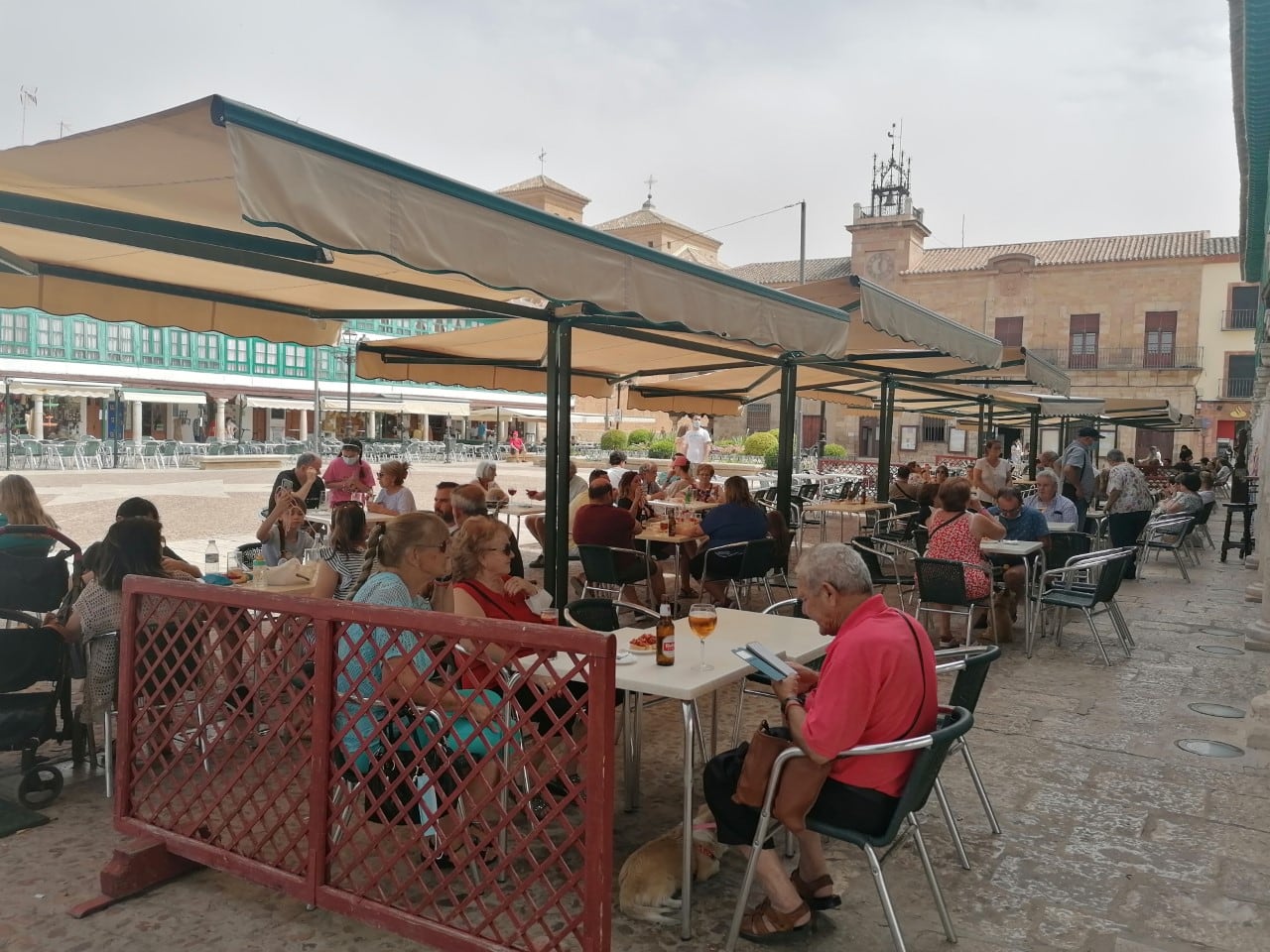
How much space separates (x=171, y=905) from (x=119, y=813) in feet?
1.39

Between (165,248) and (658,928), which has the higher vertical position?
(165,248)

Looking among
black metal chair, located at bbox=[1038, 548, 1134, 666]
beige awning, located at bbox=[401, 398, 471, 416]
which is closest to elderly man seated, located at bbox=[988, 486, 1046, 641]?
black metal chair, located at bbox=[1038, 548, 1134, 666]

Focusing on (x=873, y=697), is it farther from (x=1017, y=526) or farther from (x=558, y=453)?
(x=1017, y=526)

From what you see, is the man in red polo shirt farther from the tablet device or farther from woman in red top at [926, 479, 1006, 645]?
the tablet device

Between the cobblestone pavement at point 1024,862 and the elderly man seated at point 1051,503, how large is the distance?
113 inches

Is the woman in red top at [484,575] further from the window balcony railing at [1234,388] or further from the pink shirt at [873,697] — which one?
the window balcony railing at [1234,388]

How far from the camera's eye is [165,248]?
3219 millimetres

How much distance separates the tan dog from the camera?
2.75m

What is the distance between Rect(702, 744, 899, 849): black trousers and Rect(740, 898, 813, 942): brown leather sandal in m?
0.18

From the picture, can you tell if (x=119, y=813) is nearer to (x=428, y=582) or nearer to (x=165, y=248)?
(x=428, y=582)

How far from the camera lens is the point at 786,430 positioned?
27.0ft

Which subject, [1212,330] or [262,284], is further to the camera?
[1212,330]

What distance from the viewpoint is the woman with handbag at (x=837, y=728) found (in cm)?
245

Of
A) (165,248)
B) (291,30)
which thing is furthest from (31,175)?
(291,30)
